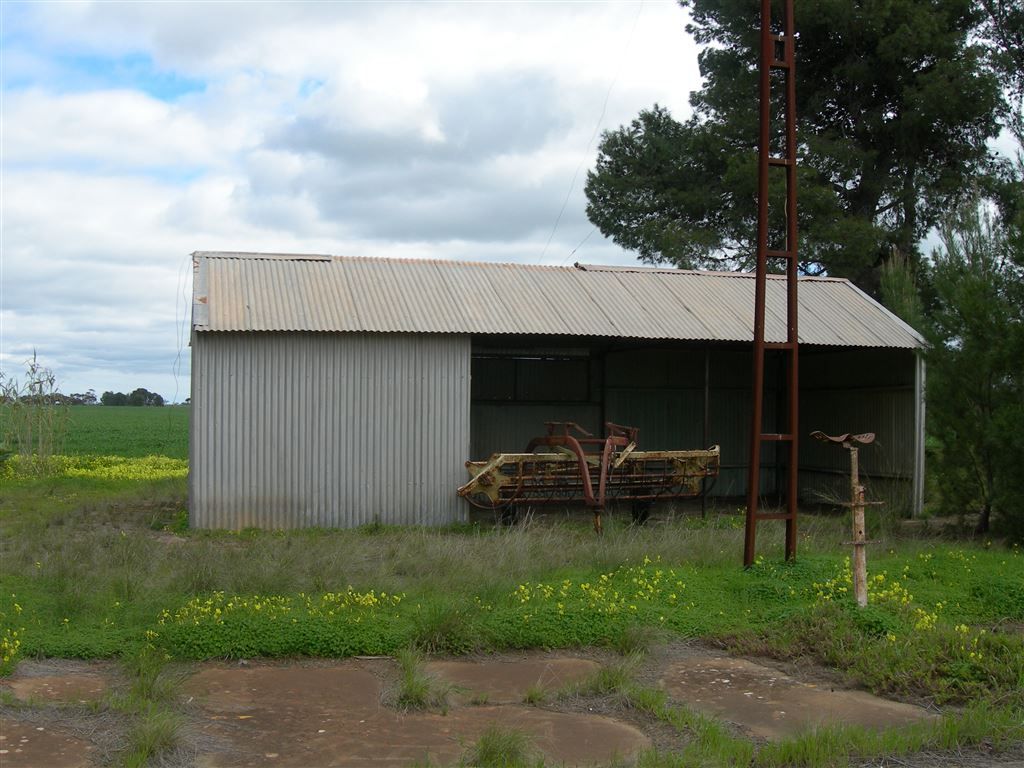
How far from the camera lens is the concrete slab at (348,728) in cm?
549

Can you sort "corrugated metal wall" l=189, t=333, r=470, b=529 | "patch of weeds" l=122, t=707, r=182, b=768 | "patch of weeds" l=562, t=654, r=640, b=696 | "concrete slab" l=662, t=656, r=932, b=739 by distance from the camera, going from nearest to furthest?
"patch of weeds" l=122, t=707, r=182, b=768, "concrete slab" l=662, t=656, r=932, b=739, "patch of weeds" l=562, t=654, r=640, b=696, "corrugated metal wall" l=189, t=333, r=470, b=529

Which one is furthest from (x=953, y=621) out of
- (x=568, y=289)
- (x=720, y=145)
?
(x=720, y=145)

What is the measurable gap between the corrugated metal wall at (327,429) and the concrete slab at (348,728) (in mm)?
7262

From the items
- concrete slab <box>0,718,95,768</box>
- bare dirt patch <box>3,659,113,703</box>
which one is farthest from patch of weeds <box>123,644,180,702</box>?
concrete slab <box>0,718,95,768</box>

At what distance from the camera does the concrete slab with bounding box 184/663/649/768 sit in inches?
216

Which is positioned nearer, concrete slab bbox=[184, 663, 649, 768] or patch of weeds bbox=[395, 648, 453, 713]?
concrete slab bbox=[184, 663, 649, 768]

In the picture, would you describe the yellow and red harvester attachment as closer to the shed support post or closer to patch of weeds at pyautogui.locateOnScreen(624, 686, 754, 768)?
the shed support post

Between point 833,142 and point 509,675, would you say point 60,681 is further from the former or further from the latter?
point 833,142

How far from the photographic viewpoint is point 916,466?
661 inches

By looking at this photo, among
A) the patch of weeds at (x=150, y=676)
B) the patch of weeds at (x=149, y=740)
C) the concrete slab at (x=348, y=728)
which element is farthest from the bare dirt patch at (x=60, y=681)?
the patch of weeds at (x=149, y=740)

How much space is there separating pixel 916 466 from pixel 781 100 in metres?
14.3

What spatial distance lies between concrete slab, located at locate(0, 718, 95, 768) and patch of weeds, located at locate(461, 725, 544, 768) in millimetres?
1950

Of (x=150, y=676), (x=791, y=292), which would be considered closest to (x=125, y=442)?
(x=791, y=292)

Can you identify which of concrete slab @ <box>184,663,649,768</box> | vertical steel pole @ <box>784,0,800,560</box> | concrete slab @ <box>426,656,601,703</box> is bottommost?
concrete slab @ <box>184,663,649,768</box>
